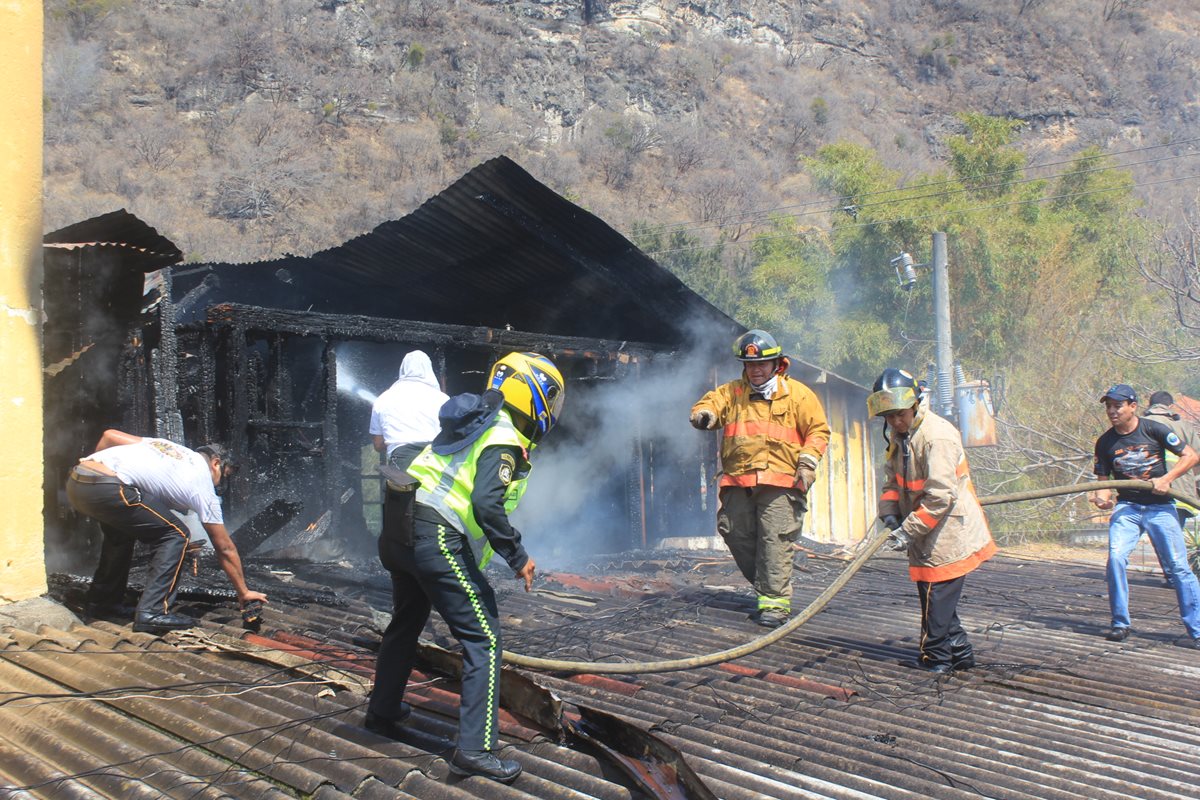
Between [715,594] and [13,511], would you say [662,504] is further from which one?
[13,511]

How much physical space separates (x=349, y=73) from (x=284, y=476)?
136 feet

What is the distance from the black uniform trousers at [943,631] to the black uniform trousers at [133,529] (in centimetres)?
449

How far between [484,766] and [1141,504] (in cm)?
555

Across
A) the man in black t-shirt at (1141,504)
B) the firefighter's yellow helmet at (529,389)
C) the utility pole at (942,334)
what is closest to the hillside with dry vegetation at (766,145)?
the utility pole at (942,334)

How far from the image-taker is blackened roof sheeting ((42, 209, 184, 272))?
7594 mm

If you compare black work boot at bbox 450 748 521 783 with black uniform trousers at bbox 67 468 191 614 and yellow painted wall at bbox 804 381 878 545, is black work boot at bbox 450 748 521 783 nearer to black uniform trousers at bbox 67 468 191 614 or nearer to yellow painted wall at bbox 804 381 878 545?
black uniform trousers at bbox 67 468 191 614

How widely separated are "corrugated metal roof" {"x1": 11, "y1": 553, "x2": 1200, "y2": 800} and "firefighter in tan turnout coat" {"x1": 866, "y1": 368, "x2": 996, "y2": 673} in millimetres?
278

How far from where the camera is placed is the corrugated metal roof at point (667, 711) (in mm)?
3273

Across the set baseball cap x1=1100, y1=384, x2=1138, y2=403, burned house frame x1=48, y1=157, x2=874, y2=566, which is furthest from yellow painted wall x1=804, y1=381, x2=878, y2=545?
baseball cap x1=1100, y1=384, x2=1138, y2=403

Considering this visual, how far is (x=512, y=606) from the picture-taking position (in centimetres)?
686

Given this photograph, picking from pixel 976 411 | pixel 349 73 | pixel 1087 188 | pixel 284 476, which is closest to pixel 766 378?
pixel 284 476

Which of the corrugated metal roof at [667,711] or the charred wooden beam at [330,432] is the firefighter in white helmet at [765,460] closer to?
the corrugated metal roof at [667,711]

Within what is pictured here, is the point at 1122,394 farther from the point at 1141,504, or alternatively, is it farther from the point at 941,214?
the point at 941,214

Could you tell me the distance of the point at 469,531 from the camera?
361 centimetres
